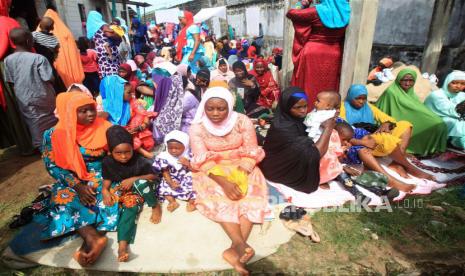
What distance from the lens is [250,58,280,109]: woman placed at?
6.23 metres

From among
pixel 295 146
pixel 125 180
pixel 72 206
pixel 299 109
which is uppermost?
pixel 299 109

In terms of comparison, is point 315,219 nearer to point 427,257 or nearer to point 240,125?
point 427,257

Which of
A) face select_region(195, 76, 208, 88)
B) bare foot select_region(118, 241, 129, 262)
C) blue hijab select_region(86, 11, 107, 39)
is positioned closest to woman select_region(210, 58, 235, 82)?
face select_region(195, 76, 208, 88)

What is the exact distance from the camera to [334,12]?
14.4 feet

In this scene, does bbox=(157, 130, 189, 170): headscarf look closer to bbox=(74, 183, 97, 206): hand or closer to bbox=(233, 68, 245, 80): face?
bbox=(74, 183, 97, 206): hand

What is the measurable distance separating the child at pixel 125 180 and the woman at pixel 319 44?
3199 mm

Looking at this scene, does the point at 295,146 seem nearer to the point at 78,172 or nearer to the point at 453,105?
the point at 78,172

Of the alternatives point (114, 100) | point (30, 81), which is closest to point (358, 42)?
point (114, 100)

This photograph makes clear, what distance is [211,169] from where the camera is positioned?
Result: 299 cm

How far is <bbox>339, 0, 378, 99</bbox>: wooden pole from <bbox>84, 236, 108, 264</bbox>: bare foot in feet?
13.4

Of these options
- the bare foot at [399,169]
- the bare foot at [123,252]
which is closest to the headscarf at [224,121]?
the bare foot at [123,252]

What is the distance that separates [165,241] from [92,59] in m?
6.02

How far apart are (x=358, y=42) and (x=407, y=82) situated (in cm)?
95

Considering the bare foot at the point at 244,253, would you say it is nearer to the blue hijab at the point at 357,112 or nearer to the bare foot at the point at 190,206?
the bare foot at the point at 190,206
